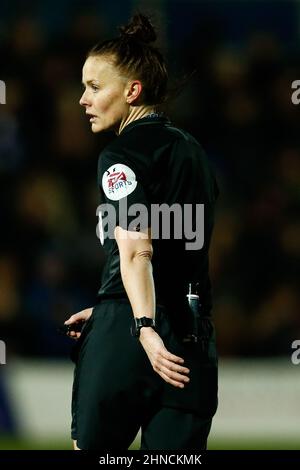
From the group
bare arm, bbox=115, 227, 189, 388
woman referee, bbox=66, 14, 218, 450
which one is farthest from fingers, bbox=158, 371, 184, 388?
woman referee, bbox=66, 14, 218, 450

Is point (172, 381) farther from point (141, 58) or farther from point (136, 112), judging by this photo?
point (141, 58)

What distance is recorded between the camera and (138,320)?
3064mm

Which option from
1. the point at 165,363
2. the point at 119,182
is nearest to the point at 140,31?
the point at 119,182

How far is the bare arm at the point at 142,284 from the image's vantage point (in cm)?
299

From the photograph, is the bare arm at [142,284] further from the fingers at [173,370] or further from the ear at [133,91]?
the ear at [133,91]

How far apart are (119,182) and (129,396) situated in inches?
24.2

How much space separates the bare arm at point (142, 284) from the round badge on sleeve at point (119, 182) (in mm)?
100

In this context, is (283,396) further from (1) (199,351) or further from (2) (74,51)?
(1) (199,351)

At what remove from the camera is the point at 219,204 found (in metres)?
8.57

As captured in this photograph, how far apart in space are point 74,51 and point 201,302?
571 centimetres

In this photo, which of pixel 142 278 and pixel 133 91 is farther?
pixel 133 91

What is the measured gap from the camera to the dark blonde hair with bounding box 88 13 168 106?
332cm
